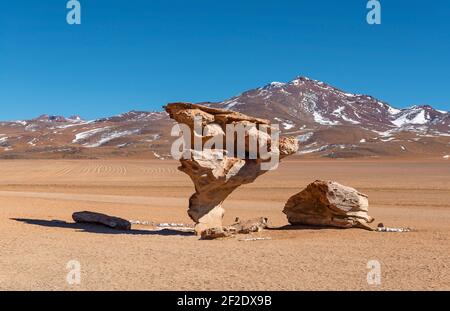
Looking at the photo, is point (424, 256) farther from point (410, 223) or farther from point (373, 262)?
point (410, 223)

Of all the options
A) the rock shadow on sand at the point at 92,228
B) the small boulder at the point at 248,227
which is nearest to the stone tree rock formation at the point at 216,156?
the small boulder at the point at 248,227

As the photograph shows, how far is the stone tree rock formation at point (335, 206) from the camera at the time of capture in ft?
63.4

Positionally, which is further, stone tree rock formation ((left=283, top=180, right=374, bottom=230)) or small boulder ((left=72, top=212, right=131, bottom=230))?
small boulder ((left=72, top=212, right=131, bottom=230))

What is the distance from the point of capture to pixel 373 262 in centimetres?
1301

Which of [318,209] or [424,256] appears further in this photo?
[318,209]

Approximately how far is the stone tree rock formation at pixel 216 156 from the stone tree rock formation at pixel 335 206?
2.15m

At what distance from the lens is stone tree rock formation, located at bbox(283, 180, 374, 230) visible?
19312mm

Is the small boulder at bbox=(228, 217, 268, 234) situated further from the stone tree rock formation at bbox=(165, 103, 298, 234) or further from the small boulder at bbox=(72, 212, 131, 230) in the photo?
the small boulder at bbox=(72, 212, 131, 230)

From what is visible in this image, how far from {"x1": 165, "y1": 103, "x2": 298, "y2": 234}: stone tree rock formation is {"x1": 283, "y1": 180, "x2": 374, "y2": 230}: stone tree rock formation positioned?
2145 mm

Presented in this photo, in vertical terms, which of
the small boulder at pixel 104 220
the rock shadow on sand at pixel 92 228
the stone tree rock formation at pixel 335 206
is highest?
the stone tree rock formation at pixel 335 206

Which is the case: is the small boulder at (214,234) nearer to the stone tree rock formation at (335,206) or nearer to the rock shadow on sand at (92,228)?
the rock shadow on sand at (92,228)

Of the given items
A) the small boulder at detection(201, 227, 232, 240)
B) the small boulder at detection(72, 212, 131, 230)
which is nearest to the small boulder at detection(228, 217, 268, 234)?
the small boulder at detection(201, 227, 232, 240)
